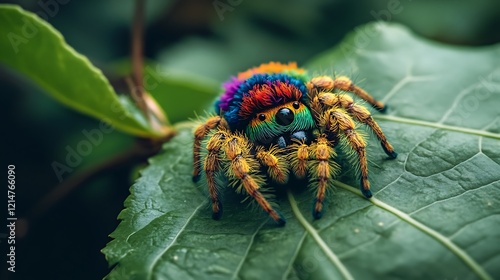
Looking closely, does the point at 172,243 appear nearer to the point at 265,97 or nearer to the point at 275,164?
the point at 275,164

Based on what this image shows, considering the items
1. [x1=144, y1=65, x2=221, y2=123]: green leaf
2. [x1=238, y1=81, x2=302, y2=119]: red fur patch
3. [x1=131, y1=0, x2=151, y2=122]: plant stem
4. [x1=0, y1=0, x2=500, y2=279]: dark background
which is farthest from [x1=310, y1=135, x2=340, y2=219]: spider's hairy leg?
[x1=0, y1=0, x2=500, y2=279]: dark background

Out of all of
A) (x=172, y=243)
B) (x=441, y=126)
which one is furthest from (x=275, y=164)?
(x=441, y=126)

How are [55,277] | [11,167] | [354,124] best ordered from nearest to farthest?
[354,124] → [55,277] → [11,167]

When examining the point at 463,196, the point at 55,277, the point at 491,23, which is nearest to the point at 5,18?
the point at 55,277

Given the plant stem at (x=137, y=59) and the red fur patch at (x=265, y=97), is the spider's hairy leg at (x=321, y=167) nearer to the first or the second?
Answer: the red fur patch at (x=265, y=97)

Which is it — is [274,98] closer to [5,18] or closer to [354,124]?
[354,124]

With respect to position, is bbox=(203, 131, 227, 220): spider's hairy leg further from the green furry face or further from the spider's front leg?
the spider's front leg

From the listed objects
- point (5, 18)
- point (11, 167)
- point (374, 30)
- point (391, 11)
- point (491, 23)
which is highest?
point (5, 18)
